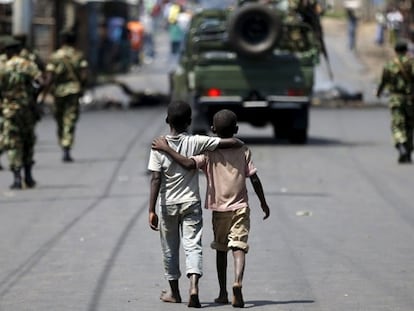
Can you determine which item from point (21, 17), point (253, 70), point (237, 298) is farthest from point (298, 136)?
point (237, 298)

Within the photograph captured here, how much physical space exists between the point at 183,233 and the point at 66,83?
1168cm

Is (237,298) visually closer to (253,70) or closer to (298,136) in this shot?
(253,70)

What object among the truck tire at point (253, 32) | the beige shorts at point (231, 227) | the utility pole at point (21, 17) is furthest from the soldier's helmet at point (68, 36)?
the beige shorts at point (231, 227)

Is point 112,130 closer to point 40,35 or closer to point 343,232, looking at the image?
point 40,35

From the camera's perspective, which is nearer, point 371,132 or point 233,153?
point 233,153

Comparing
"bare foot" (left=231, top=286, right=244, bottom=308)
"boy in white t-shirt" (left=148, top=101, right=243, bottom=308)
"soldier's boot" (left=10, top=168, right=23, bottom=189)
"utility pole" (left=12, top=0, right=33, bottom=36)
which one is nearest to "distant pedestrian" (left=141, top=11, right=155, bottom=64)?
"utility pole" (left=12, top=0, right=33, bottom=36)

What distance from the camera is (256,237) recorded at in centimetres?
1212

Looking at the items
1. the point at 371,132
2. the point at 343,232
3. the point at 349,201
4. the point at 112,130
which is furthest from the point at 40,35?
the point at 343,232

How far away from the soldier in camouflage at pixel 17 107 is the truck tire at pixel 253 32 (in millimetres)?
6585

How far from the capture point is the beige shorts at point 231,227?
870 cm

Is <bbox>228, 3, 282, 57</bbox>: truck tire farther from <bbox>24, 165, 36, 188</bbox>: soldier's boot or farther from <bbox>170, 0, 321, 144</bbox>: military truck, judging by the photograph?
<bbox>24, 165, 36, 188</bbox>: soldier's boot

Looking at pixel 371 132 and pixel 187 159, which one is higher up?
pixel 187 159

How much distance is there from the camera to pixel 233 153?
28.7 ft

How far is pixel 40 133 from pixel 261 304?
1795cm
